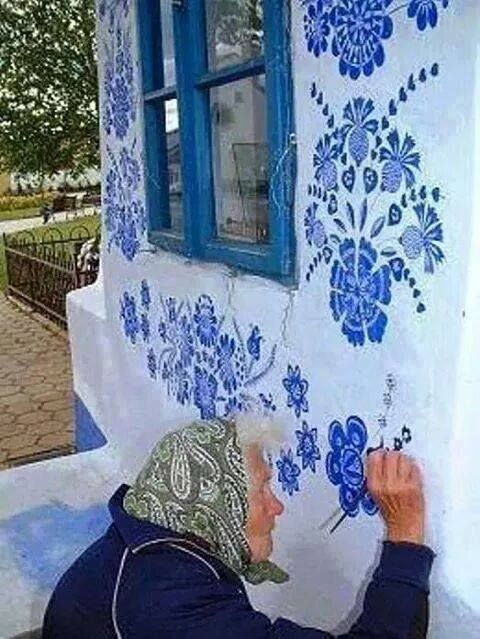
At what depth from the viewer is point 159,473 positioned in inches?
64.9

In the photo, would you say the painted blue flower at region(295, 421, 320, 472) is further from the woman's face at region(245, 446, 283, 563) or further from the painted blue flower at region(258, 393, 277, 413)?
the woman's face at region(245, 446, 283, 563)

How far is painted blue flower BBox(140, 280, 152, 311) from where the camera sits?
310 centimetres

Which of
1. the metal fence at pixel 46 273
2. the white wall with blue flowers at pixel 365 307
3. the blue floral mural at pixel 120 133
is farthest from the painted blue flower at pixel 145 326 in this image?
the metal fence at pixel 46 273

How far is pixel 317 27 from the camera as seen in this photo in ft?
5.94

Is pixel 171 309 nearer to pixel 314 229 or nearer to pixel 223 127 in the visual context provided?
pixel 223 127

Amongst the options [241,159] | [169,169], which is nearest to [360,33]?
[241,159]

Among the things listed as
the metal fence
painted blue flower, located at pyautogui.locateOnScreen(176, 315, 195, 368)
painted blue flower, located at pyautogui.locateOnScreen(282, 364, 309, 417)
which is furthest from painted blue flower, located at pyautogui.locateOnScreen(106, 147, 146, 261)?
the metal fence

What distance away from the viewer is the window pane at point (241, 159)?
2158 millimetres

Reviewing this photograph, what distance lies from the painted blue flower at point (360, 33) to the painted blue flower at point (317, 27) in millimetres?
28

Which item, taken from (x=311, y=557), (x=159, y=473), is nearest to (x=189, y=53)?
(x=159, y=473)

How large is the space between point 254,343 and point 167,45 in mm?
1111

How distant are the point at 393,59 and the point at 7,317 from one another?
1032 cm

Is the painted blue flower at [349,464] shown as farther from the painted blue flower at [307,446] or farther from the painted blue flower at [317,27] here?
the painted blue flower at [317,27]

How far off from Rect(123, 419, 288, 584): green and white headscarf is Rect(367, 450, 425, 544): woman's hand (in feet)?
0.98
